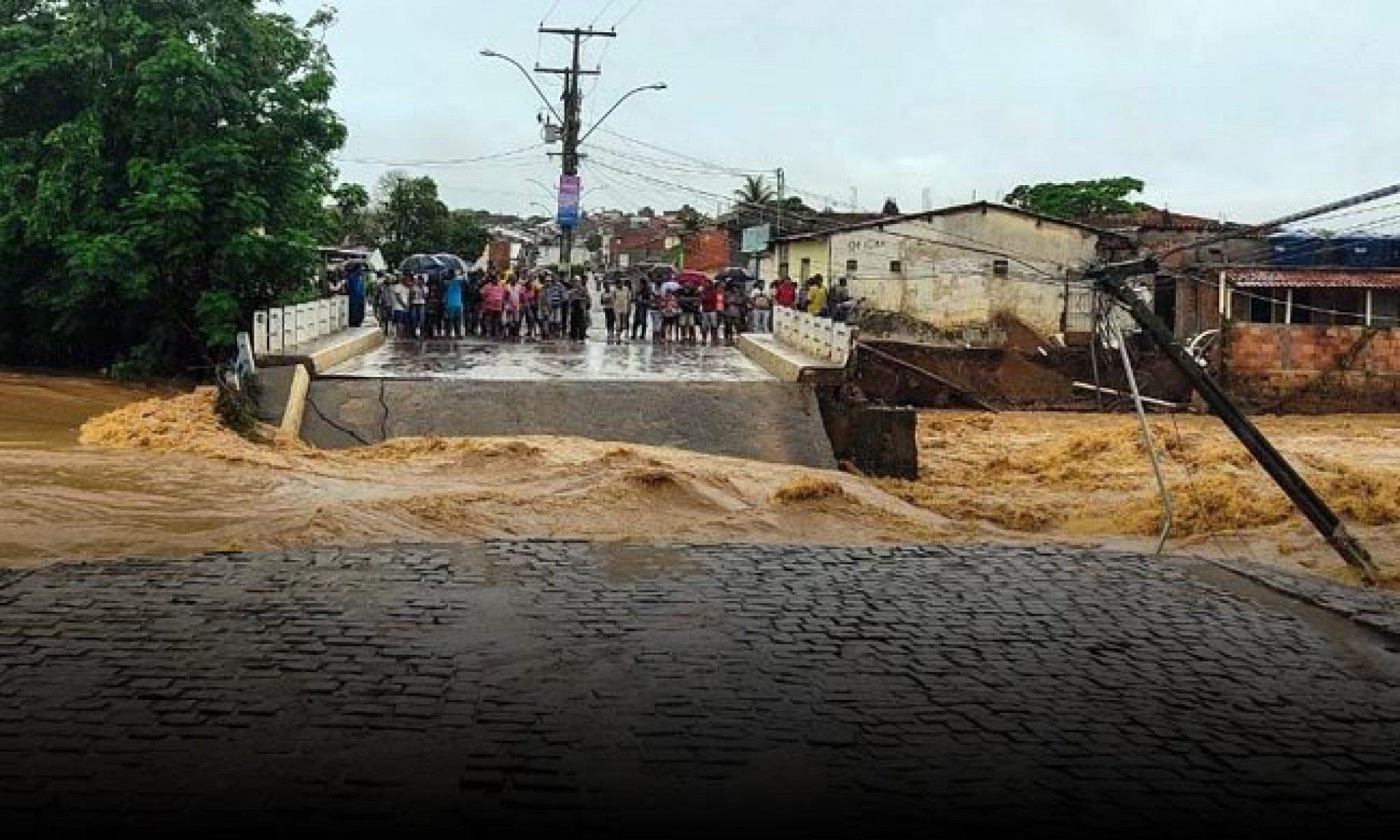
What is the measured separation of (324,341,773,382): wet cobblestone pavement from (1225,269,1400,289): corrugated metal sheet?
15.8m

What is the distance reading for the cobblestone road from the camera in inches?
214

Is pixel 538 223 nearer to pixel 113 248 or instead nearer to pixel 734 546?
pixel 113 248

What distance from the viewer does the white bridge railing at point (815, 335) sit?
19205 mm

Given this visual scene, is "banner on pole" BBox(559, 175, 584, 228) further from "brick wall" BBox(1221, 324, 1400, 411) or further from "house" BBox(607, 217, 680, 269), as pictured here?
"house" BBox(607, 217, 680, 269)

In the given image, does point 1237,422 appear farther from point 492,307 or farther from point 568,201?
point 568,201

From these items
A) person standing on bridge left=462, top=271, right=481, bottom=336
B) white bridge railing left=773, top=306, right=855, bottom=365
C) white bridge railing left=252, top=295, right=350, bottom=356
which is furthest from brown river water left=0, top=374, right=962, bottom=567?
person standing on bridge left=462, top=271, right=481, bottom=336

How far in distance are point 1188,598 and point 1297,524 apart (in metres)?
5.78

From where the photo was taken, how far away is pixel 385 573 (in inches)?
394

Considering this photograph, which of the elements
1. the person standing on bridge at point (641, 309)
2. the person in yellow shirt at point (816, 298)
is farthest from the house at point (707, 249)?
the person in yellow shirt at point (816, 298)

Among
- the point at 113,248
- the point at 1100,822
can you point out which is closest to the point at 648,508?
the point at 1100,822

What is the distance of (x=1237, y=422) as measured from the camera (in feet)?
39.3

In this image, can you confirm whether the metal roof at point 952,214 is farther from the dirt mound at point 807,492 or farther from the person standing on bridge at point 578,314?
the dirt mound at point 807,492

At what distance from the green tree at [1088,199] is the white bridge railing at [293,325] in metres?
34.6

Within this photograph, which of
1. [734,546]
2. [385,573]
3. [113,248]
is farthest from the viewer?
[113,248]
